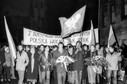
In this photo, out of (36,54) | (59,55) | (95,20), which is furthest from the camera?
(95,20)

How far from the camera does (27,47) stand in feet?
30.8

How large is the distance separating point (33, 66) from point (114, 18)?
28.5ft

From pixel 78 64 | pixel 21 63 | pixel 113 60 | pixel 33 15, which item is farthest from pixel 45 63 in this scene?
pixel 33 15

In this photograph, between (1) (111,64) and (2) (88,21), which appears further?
(2) (88,21)

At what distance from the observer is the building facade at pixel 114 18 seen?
14398 mm

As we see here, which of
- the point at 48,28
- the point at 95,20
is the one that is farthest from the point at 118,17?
the point at 48,28

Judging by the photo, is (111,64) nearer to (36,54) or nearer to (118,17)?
(36,54)

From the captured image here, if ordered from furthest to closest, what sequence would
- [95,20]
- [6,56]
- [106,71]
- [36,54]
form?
[95,20], [6,56], [106,71], [36,54]

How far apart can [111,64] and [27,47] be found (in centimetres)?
333

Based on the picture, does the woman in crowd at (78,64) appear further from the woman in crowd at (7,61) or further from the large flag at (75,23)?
the woman in crowd at (7,61)

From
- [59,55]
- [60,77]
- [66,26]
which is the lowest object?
[60,77]

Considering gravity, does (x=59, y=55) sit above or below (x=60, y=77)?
above

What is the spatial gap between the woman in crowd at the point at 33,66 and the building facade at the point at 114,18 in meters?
6.61

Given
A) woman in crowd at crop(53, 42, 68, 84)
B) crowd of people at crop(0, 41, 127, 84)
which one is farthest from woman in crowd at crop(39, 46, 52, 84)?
woman in crowd at crop(53, 42, 68, 84)
